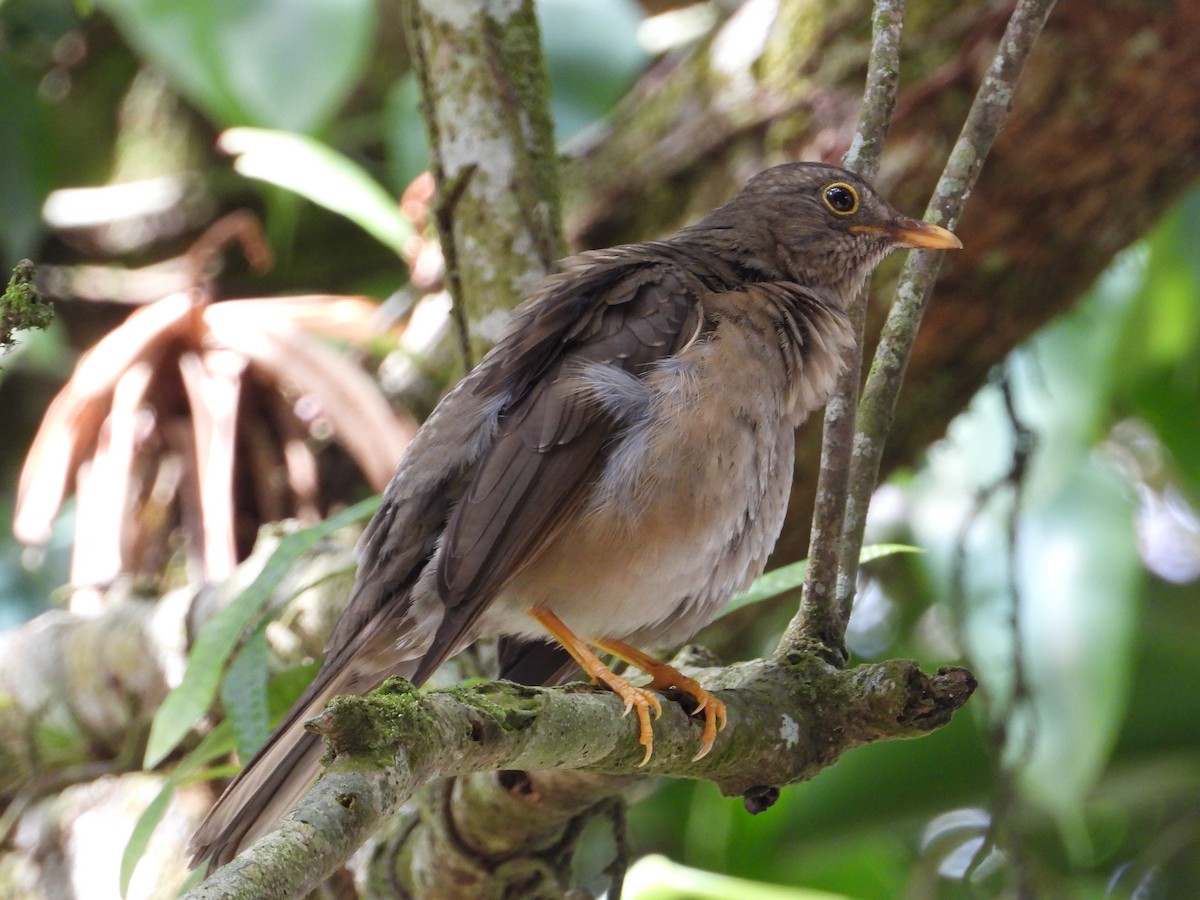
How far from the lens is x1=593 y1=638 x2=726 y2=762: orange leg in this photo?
286cm

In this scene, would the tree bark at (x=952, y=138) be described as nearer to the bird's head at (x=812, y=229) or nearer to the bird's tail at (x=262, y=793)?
the bird's head at (x=812, y=229)

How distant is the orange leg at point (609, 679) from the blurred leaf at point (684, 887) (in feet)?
2.77

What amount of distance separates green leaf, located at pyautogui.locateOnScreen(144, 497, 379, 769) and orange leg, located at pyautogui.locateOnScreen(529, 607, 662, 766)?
0.75m

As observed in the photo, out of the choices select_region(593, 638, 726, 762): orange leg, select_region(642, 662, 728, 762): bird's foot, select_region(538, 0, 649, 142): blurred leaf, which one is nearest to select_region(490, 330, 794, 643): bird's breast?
select_region(593, 638, 726, 762): orange leg

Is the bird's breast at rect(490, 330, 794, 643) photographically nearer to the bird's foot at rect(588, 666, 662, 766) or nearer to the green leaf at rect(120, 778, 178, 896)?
the bird's foot at rect(588, 666, 662, 766)

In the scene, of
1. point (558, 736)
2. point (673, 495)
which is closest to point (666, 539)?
point (673, 495)

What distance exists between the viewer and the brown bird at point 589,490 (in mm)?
3172

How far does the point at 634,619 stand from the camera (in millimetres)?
3543

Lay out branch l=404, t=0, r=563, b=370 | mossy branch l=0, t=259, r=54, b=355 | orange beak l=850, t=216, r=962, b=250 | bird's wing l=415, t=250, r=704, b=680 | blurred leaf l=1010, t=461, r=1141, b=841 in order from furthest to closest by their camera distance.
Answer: blurred leaf l=1010, t=461, r=1141, b=841, branch l=404, t=0, r=563, b=370, orange beak l=850, t=216, r=962, b=250, bird's wing l=415, t=250, r=704, b=680, mossy branch l=0, t=259, r=54, b=355

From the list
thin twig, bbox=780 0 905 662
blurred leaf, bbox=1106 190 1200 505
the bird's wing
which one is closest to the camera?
thin twig, bbox=780 0 905 662

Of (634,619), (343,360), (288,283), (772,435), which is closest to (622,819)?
(634,619)

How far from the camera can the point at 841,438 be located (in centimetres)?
300

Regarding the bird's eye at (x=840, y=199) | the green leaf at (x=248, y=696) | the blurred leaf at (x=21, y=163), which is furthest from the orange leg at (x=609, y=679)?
the blurred leaf at (x=21, y=163)

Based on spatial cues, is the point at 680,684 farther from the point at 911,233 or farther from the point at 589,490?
the point at 911,233
